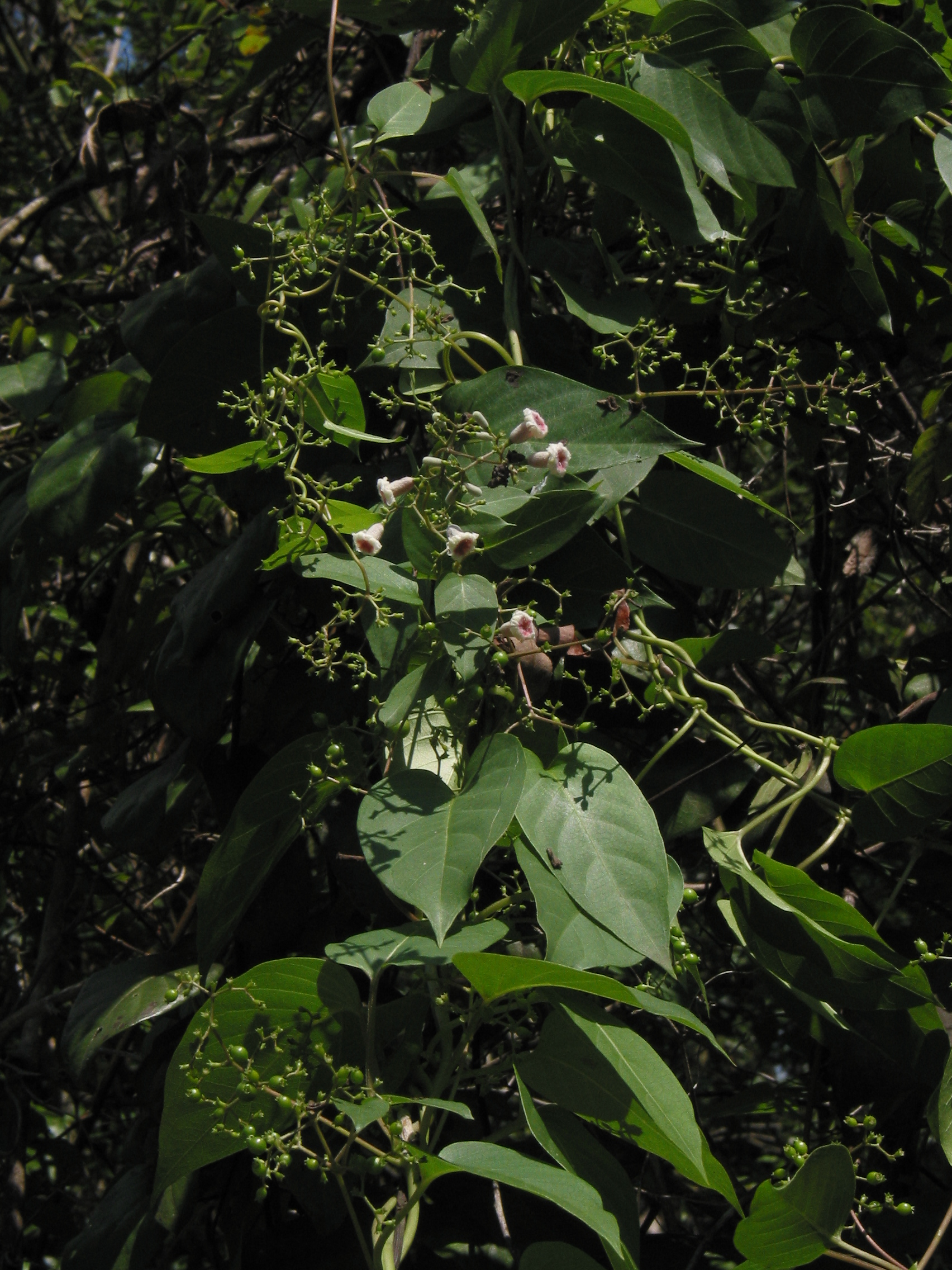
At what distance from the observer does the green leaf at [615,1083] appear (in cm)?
58

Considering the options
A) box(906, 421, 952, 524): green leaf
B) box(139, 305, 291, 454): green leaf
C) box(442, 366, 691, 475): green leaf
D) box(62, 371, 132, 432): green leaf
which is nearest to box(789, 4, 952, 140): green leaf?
box(906, 421, 952, 524): green leaf

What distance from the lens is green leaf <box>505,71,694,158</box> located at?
74cm

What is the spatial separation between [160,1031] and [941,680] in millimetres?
817

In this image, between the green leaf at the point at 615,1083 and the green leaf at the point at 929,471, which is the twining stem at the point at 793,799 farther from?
the green leaf at the point at 929,471

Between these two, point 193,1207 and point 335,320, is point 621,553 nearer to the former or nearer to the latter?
point 335,320

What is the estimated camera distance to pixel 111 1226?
86 cm

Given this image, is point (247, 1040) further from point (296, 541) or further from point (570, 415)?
point (570, 415)

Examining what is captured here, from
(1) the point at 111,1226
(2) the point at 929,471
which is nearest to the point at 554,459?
(2) the point at 929,471

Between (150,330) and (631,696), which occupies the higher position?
(150,330)

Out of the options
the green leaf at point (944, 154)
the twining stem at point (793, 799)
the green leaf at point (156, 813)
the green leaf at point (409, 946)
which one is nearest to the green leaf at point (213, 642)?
the green leaf at point (156, 813)

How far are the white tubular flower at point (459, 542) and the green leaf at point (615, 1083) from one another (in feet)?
0.92

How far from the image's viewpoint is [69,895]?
1385 millimetres

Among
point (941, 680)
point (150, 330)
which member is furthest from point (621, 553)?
point (150, 330)

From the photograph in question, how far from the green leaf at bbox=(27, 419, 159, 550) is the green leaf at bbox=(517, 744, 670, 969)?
546 millimetres
